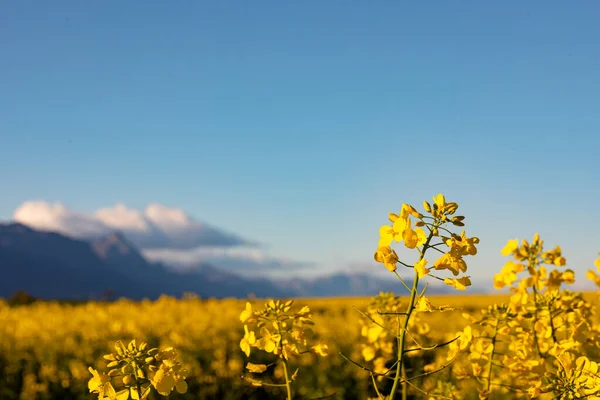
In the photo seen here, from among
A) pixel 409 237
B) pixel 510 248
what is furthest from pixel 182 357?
pixel 409 237

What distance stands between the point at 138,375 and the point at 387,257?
3.19 feet

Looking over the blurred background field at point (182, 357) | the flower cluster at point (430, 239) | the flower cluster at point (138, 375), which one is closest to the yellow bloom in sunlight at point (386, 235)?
the flower cluster at point (430, 239)

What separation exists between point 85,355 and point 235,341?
2.18 m

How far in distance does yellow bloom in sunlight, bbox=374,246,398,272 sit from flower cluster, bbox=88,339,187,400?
0.80 m

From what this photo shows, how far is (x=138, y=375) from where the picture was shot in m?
2.16

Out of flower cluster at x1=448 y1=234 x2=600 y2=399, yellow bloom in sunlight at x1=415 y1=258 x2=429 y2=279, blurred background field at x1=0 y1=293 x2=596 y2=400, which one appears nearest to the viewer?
yellow bloom in sunlight at x1=415 y1=258 x2=429 y2=279

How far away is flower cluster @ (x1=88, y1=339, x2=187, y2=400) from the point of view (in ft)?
6.92

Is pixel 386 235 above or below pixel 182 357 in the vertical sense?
above

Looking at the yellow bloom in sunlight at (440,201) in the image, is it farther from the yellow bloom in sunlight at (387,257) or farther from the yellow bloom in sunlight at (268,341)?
the yellow bloom in sunlight at (268,341)

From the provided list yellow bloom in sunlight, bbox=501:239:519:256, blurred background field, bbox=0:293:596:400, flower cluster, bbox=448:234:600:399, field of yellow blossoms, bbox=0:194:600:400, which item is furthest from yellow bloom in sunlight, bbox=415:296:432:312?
blurred background field, bbox=0:293:596:400

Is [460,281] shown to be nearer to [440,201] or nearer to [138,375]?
[440,201]

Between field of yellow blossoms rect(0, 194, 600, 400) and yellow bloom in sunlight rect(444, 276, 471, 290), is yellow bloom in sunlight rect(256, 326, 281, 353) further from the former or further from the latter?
yellow bloom in sunlight rect(444, 276, 471, 290)

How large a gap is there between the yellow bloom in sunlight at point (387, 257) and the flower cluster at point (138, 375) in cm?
80

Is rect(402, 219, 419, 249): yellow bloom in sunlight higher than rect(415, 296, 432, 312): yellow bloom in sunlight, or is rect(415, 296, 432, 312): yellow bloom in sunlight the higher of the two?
rect(402, 219, 419, 249): yellow bloom in sunlight
